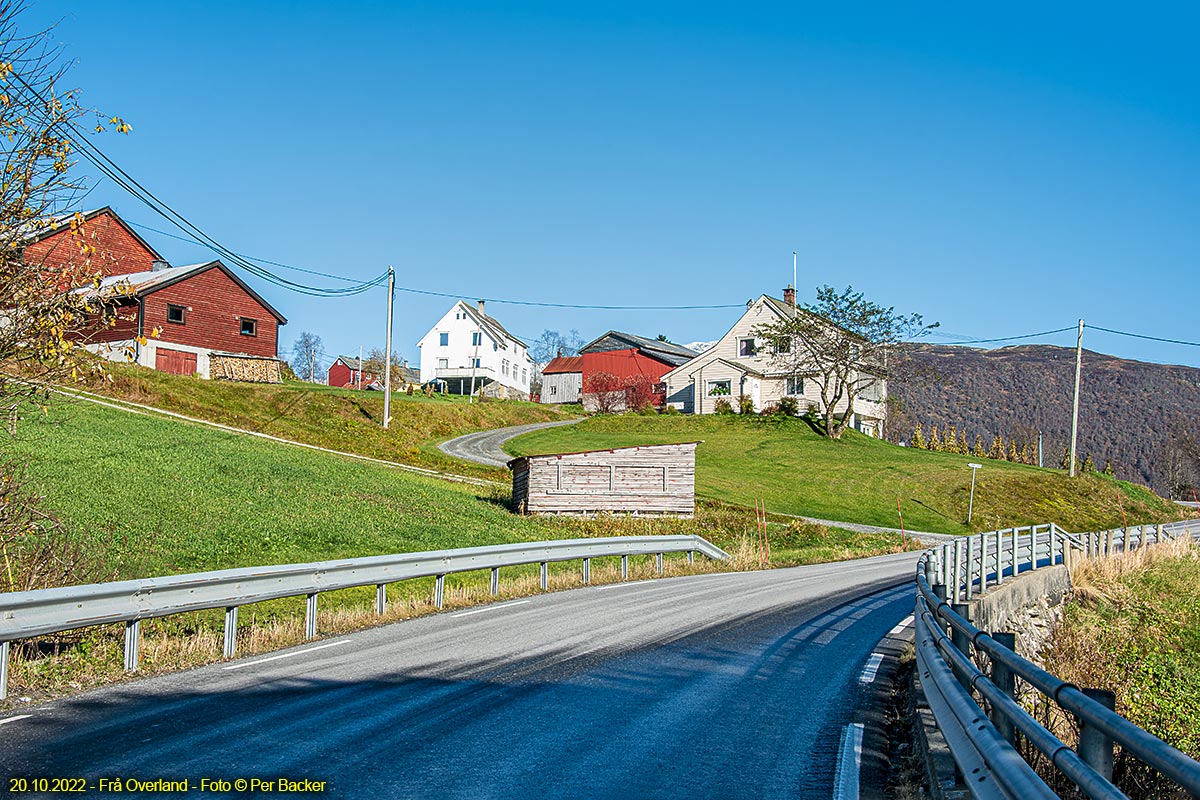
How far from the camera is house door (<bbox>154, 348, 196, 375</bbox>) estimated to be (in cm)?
5825

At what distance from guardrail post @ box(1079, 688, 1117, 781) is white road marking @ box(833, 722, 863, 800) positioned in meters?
2.68

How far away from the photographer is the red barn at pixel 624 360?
89000 mm

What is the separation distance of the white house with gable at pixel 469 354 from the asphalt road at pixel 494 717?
81.7 meters

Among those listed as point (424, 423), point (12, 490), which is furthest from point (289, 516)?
point (424, 423)

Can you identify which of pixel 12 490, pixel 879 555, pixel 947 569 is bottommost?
pixel 879 555

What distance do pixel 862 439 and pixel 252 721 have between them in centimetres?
6477

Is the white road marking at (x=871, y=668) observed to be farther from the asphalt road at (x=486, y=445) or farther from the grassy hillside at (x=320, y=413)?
the asphalt road at (x=486, y=445)

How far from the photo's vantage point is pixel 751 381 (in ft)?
239

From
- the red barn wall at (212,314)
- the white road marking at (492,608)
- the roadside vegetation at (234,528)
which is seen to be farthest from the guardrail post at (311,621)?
the red barn wall at (212,314)

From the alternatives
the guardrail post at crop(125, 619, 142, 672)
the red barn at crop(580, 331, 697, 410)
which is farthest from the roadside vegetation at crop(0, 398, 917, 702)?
the red barn at crop(580, 331, 697, 410)

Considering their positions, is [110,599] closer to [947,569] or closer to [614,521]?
[947,569]

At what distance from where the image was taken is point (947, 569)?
1680 cm

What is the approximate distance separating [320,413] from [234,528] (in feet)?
115

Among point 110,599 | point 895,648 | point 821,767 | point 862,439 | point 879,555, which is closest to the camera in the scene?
point 821,767
